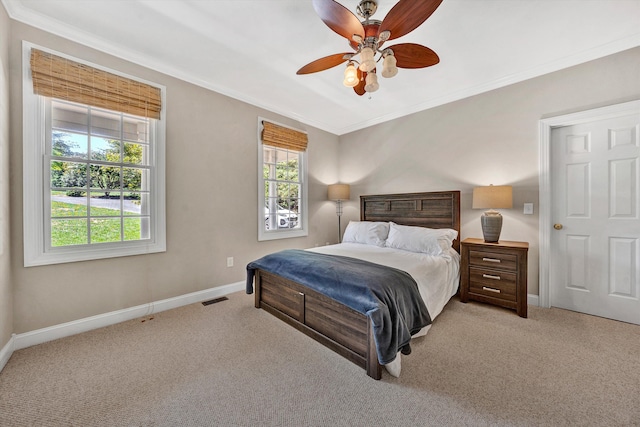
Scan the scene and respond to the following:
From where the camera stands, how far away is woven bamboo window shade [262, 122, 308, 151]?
3693mm

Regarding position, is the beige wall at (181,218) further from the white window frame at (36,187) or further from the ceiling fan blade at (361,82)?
the ceiling fan blade at (361,82)

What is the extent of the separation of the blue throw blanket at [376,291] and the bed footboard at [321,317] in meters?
0.10

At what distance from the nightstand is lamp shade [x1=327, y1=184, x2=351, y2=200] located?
204cm

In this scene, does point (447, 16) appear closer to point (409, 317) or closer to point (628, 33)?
point (628, 33)

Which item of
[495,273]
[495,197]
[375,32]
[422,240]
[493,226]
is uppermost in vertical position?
[375,32]

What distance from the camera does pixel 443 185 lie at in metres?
3.54

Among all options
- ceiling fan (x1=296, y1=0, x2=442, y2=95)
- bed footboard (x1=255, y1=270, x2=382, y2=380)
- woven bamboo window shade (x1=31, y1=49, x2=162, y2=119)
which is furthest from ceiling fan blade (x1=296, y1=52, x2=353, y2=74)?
bed footboard (x1=255, y1=270, x2=382, y2=380)

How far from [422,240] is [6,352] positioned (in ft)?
12.4

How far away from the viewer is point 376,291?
1.76 m

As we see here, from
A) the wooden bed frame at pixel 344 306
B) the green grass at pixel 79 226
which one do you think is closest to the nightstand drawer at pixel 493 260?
the wooden bed frame at pixel 344 306

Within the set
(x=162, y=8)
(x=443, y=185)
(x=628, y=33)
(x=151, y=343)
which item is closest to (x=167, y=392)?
(x=151, y=343)

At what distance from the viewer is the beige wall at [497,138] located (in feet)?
8.32

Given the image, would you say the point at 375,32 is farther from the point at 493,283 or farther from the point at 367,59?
the point at 493,283

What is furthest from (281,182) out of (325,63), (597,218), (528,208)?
(597,218)
